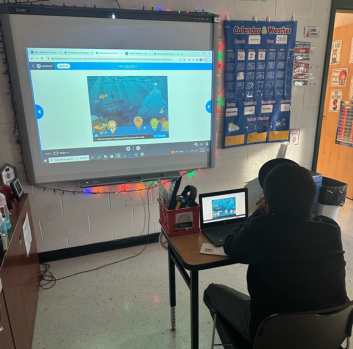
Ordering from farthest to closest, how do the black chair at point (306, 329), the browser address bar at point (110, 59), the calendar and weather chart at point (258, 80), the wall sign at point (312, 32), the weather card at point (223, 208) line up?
1. the wall sign at point (312, 32)
2. the calendar and weather chart at point (258, 80)
3. the browser address bar at point (110, 59)
4. the weather card at point (223, 208)
5. the black chair at point (306, 329)

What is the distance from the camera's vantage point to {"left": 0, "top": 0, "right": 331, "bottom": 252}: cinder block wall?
245 cm

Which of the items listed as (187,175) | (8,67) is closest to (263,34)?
(187,175)

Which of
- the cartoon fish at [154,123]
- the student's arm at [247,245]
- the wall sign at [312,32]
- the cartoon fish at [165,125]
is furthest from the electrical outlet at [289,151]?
the student's arm at [247,245]

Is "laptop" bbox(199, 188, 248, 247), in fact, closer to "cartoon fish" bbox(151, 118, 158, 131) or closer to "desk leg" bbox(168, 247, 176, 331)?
"desk leg" bbox(168, 247, 176, 331)

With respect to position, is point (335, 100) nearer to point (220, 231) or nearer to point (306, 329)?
point (220, 231)

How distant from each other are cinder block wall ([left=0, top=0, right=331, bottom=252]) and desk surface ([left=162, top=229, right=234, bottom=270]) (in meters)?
1.24

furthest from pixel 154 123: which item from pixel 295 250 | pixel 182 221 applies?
pixel 295 250

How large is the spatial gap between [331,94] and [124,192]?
321 centimetres

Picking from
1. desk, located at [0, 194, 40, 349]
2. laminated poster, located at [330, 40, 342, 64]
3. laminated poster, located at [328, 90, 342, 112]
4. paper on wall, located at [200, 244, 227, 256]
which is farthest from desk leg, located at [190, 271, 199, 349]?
laminated poster, located at [330, 40, 342, 64]

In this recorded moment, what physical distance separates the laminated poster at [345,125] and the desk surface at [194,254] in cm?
317

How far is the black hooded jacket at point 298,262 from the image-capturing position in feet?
3.62

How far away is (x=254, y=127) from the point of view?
3008mm

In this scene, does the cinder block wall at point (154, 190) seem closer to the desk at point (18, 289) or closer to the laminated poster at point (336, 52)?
the desk at point (18, 289)

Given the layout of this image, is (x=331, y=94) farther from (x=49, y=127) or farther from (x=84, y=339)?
(x=84, y=339)
